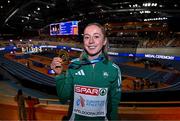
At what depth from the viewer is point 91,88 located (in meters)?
1.75

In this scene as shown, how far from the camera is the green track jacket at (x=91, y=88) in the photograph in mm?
1756

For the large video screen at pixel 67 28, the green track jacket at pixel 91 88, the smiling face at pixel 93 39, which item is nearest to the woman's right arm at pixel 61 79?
the green track jacket at pixel 91 88

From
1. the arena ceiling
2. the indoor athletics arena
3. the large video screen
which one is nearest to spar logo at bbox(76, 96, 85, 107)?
the indoor athletics arena

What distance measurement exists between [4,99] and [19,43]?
116ft

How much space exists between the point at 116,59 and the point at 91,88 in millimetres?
21732

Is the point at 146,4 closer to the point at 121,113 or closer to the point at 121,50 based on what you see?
the point at 121,50

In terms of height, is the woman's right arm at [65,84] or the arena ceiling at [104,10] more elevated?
the arena ceiling at [104,10]

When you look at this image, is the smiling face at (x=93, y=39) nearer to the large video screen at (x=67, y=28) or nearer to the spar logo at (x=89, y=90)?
the spar logo at (x=89, y=90)

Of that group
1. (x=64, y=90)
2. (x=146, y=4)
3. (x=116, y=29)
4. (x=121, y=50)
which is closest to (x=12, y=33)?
(x=116, y=29)

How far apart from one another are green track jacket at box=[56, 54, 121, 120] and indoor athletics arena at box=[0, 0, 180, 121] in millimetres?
198

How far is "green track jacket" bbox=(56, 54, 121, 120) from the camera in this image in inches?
69.1

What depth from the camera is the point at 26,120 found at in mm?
3916

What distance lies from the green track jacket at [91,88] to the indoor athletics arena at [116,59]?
20 cm

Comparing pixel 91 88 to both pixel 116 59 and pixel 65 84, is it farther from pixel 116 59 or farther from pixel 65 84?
pixel 116 59
